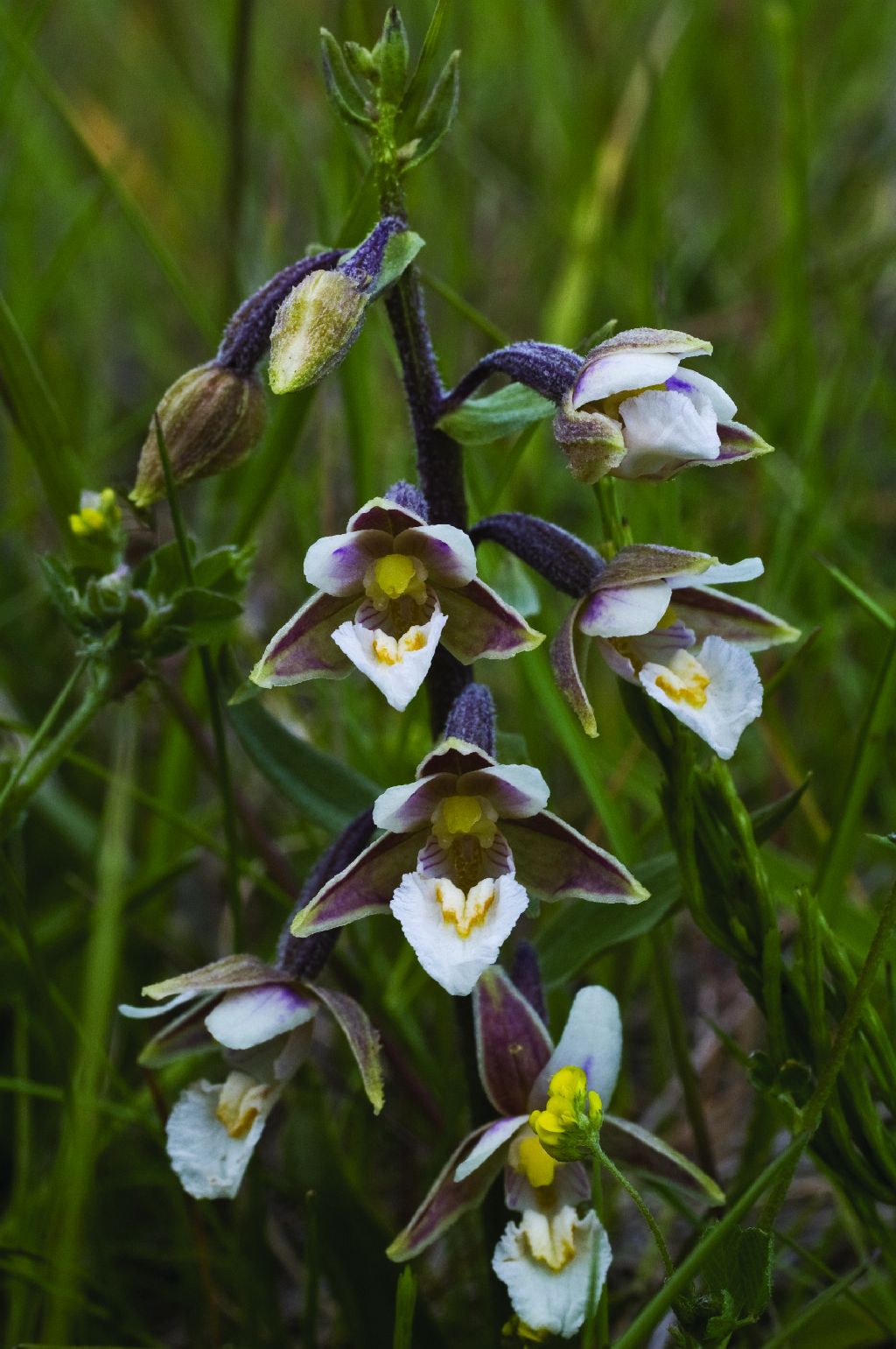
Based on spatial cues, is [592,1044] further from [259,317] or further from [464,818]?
[259,317]

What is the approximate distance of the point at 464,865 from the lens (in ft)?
3.83

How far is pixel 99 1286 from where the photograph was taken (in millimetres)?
1273

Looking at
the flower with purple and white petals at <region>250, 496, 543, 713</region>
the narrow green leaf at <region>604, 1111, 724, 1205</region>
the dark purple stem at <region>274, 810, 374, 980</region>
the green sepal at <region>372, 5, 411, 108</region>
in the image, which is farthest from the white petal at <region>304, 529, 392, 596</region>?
the narrow green leaf at <region>604, 1111, 724, 1205</region>

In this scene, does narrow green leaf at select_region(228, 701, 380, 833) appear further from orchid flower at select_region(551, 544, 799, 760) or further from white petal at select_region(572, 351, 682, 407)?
white petal at select_region(572, 351, 682, 407)

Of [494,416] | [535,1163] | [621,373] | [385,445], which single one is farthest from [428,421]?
[385,445]

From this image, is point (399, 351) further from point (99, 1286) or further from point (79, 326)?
point (79, 326)

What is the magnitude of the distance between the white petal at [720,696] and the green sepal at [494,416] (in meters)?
0.28

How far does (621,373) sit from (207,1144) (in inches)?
31.6

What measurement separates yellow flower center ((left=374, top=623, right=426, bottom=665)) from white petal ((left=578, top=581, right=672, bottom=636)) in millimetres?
171

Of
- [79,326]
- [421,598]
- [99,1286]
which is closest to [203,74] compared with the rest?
[79,326]

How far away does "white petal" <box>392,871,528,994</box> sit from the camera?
1.02 meters

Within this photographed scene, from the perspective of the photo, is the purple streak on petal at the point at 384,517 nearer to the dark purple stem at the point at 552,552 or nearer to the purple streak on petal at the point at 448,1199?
the dark purple stem at the point at 552,552

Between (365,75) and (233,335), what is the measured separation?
282 mm

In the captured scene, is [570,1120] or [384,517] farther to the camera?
[384,517]
